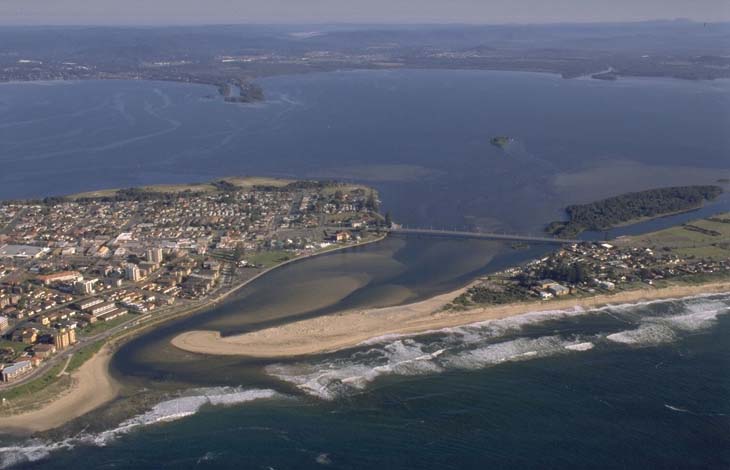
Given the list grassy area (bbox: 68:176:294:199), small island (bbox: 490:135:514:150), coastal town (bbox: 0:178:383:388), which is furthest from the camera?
small island (bbox: 490:135:514:150)

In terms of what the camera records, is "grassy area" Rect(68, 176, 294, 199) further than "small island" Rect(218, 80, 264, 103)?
No

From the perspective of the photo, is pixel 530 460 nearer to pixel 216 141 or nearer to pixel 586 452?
pixel 586 452

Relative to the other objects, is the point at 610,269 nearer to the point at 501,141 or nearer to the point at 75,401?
the point at 75,401

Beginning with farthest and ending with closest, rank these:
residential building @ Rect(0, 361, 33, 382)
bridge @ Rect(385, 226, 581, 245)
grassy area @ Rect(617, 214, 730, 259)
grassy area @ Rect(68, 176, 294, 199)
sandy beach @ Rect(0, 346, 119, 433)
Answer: grassy area @ Rect(68, 176, 294, 199), bridge @ Rect(385, 226, 581, 245), grassy area @ Rect(617, 214, 730, 259), residential building @ Rect(0, 361, 33, 382), sandy beach @ Rect(0, 346, 119, 433)

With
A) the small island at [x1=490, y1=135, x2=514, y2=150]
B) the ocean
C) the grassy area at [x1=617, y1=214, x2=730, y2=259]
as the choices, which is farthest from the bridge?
the small island at [x1=490, y1=135, x2=514, y2=150]

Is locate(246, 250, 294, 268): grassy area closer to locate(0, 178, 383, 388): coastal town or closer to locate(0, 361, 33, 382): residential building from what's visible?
locate(0, 178, 383, 388): coastal town

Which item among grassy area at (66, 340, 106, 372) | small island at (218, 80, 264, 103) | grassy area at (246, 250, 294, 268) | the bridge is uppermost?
small island at (218, 80, 264, 103)

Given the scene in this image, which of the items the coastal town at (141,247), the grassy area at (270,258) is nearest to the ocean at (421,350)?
the grassy area at (270,258)
